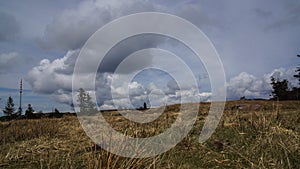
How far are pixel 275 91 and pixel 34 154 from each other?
31.7 m

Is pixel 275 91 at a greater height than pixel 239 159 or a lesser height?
greater

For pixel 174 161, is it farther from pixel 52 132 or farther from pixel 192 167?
pixel 52 132

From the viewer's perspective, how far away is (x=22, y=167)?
3.90 metres

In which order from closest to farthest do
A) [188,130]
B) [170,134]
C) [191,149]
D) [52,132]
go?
[191,149], [170,134], [188,130], [52,132]

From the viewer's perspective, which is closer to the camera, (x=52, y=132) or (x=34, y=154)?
(x=34, y=154)

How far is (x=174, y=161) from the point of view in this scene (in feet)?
13.4

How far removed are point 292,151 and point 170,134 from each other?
2.27 metres

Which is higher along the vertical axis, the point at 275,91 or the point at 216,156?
the point at 275,91

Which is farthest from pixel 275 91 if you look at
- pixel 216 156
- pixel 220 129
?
pixel 216 156

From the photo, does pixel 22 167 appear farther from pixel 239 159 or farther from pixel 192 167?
pixel 239 159

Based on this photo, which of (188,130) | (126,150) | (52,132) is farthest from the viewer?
(52,132)

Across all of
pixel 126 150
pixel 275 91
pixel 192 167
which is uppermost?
pixel 275 91

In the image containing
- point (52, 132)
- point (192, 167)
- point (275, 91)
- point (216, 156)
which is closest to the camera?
point (192, 167)

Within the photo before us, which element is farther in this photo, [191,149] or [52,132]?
[52,132]
